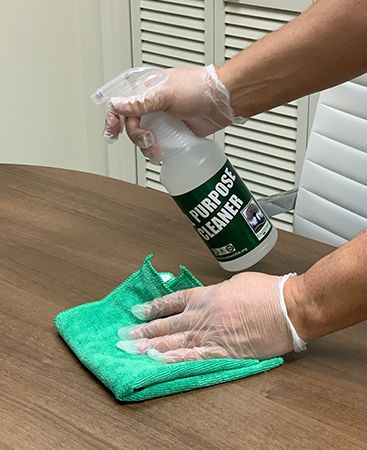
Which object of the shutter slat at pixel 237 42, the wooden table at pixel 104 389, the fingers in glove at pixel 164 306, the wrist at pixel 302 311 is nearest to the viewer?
the wooden table at pixel 104 389

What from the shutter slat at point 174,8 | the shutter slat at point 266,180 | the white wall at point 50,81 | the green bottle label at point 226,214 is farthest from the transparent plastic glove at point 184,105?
the white wall at point 50,81

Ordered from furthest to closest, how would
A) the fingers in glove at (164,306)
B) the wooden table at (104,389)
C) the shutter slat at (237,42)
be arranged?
the shutter slat at (237,42), the fingers in glove at (164,306), the wooden table at (104,389)

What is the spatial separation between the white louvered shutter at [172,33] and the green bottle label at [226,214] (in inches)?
54.5

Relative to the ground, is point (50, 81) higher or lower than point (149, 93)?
lower

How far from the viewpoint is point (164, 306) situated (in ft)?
3.67

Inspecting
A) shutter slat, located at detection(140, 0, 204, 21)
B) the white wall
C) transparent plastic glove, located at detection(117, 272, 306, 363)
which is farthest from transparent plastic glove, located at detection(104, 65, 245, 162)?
the white wall

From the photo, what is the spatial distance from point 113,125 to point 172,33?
132 centimetres

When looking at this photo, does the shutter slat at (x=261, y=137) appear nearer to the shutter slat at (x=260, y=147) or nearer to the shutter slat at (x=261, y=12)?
the shutter slat at (x=260, y=147)

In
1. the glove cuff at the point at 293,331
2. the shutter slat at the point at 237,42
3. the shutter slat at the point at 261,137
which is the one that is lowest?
the shutter slat at the point at 261,137

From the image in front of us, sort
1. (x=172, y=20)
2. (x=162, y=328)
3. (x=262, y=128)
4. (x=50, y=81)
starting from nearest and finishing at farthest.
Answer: (x=162, y=328) < (x=262, y=128) < (x=172, y=20) < (x=50, y=81)

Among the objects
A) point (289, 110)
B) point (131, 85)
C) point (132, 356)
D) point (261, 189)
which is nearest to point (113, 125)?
point (131, 85)

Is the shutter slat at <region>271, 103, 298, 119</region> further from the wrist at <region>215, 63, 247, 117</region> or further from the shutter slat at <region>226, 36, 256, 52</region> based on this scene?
the wrist at <region>215, 63, 247, 117</region>

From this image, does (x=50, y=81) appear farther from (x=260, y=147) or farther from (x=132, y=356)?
(x=132, y=356)

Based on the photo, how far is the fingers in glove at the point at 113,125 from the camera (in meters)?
1.28
